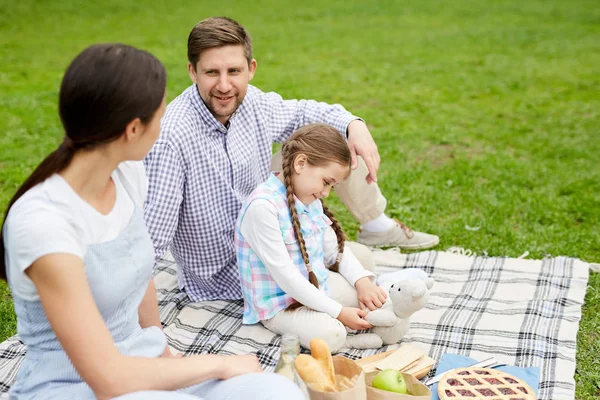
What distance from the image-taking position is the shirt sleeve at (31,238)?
2.01 metres

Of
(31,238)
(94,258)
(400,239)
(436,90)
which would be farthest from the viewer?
(436,90)

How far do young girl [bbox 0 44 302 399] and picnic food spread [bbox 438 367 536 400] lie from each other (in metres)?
0.98

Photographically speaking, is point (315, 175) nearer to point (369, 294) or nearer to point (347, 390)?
point (369, 294)

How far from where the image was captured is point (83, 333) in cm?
204

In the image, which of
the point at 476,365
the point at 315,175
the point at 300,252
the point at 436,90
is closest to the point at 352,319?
the point at 300,252

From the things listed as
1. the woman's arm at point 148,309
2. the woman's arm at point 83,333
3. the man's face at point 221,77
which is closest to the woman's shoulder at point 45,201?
the woman's arm at point 83,333

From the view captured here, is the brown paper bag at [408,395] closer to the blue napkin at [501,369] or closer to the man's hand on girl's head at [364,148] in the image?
the blue napkin at [501,369]

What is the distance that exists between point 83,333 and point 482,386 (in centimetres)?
173

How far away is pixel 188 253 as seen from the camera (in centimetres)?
383

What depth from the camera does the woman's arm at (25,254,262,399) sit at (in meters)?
2.02

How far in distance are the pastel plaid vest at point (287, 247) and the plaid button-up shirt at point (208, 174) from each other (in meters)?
0.26

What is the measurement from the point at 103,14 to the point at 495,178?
497 inches

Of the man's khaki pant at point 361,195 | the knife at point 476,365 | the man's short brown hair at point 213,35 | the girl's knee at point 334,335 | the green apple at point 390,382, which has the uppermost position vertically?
the man's short brown hair at point 213,35

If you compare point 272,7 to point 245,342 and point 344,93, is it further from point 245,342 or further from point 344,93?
point 245,342
